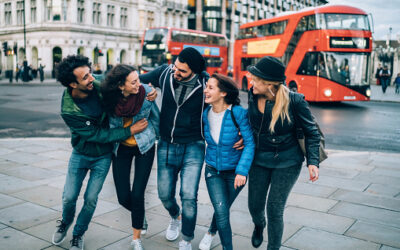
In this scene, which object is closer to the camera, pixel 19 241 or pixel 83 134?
pixel 83 134

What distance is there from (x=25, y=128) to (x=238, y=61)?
594 inches

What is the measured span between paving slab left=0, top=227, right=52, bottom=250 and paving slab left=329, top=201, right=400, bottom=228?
3045 mm

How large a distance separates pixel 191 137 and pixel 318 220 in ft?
5.89

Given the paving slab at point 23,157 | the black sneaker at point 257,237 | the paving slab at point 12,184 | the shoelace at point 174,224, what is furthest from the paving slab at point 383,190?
the paving slab at point 23,157

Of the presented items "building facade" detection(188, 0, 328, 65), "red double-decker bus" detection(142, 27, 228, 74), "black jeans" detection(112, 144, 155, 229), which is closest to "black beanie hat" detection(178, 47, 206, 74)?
"black jeans" detection(112, 144, 155, 229)

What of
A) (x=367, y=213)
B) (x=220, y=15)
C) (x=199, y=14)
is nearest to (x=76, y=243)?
(x=367, y=213)

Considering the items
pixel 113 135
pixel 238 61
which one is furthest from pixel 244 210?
pixel 238 61

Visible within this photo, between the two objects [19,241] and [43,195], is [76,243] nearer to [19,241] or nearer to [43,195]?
[19,241]

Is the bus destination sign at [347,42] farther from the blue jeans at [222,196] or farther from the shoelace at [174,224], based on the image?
the blue jeans at [222,196]

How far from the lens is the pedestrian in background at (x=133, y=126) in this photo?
10.4ft

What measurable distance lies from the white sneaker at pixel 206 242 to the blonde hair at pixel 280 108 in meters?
1.15

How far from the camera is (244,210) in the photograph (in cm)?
447

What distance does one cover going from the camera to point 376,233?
151 inches

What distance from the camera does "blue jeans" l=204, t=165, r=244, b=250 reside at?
3.10 metres
